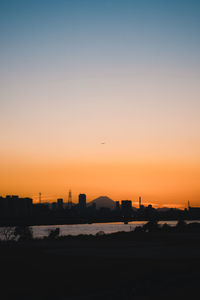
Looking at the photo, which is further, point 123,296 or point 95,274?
point 95,274

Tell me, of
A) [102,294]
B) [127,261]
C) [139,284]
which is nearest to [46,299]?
[102,294]

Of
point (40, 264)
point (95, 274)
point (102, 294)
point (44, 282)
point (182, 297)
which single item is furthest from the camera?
point (40, 264)

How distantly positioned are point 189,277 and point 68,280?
19.5 feet

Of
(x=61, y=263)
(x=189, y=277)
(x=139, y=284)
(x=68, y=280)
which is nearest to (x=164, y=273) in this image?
(x=189, y=277)

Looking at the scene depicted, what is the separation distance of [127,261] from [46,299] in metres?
11.5

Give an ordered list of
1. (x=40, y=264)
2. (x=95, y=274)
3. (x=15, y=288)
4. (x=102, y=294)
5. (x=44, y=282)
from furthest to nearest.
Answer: (x=40, y=264)
(x=95, y=274)
(x=44, y=282)
(x=15, y=288)
(x=102, y=294)

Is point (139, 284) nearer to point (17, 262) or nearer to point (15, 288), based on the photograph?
point (15, 288)

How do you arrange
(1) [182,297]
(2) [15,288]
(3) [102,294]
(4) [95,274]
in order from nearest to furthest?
1. (1) [182,297]
2. (3) [102,294]
3. (2) [15,288]
4. (4) [95,274]

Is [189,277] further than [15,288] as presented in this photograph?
Yes

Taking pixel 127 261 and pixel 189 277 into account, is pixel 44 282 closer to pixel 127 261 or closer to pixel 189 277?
pixel 189 277

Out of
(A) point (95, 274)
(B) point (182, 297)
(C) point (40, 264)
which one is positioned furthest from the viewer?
(C) point (40, 264)

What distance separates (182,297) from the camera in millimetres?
14281

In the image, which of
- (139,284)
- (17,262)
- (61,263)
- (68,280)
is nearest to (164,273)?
(139,284)

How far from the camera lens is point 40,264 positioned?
958 inches
